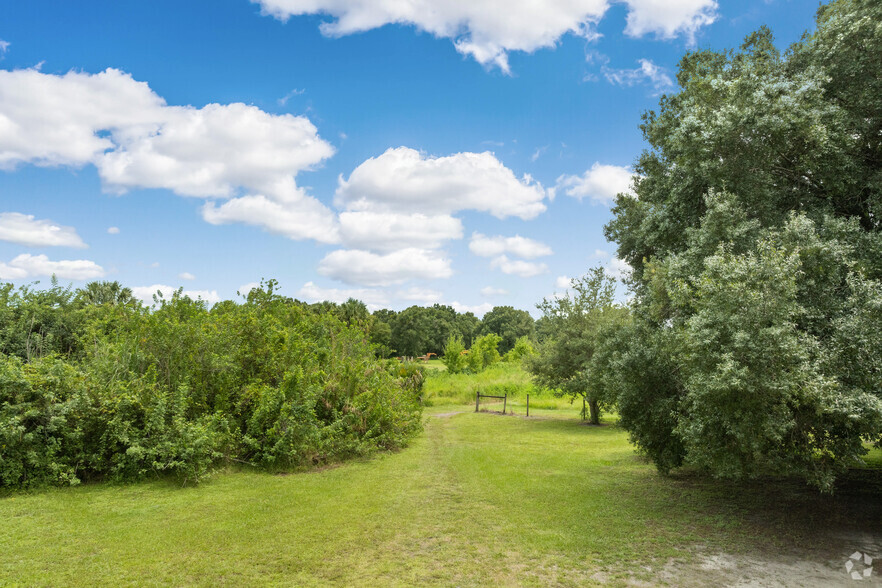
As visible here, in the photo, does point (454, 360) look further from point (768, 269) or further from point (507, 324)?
point (507, 324)

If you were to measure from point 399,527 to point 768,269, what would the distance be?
23.2 ft

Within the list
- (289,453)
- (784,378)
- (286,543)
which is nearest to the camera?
(784,378)

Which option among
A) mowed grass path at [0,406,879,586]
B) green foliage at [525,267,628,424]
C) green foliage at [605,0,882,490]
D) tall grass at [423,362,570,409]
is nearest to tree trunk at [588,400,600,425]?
green foliage at [525,267,628,424]

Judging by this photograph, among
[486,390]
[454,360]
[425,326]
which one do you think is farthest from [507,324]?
[486,390]

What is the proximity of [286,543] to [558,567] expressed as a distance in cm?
402

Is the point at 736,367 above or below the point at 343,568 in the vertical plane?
above

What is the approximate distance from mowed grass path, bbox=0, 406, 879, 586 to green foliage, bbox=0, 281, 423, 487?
695 millimetres

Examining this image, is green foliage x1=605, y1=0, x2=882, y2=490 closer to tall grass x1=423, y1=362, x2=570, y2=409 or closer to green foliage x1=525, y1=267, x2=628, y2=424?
green foliage x1=525, y1=267, x2=628, y2=424

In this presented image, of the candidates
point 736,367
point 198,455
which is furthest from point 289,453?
point 736,367

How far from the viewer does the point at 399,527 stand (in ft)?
27.7

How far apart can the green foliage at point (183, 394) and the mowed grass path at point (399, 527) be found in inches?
27.4

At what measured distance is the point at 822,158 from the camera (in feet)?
29.8

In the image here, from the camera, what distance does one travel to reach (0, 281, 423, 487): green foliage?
975cm

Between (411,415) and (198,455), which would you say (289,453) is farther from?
(411,415)
